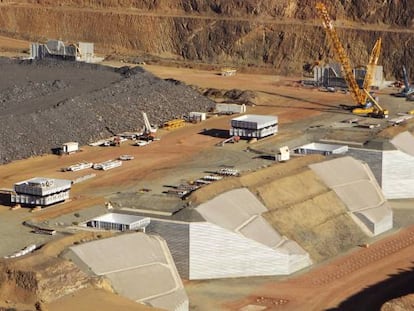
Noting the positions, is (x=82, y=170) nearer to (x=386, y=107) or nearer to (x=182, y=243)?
(x=182, y=243)

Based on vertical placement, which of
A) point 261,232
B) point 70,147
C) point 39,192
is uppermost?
point 39,192

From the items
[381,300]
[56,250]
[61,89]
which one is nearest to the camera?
[56,250]

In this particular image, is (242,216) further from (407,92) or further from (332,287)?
(407,92)

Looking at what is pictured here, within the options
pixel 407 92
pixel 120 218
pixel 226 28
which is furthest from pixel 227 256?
pixel 226 28

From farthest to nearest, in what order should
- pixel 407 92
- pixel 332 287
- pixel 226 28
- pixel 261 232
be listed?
1. pixel 226 28
2. pixel 407 92
3. pixel 261 232
4. pixel 332 287

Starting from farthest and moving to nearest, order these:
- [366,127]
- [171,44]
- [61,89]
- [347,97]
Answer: [171,44] < [347,97] < [61,89] < [366,127]

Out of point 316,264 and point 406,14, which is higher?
point 406,14

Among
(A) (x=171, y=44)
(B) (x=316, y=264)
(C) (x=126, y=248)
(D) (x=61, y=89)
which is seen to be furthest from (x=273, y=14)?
(C) (x=126, y=248)

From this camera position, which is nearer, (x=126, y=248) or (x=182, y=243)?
(x=126, y=248)
